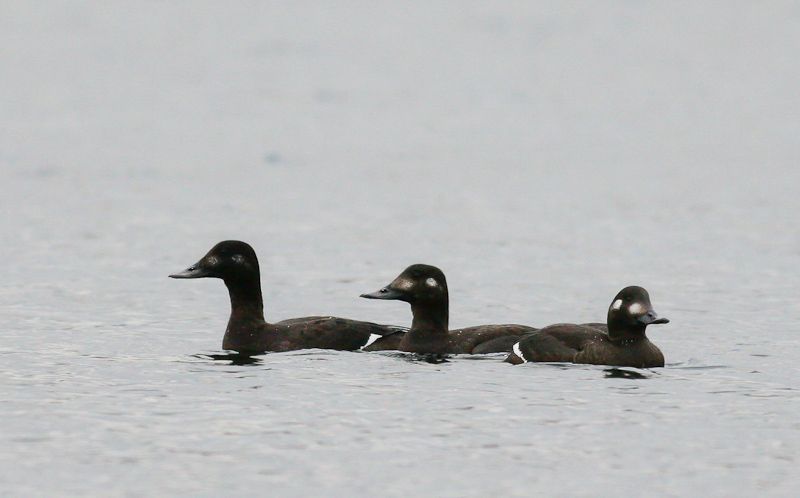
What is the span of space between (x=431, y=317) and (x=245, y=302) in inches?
65.8

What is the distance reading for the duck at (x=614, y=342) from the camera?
12.3 metres

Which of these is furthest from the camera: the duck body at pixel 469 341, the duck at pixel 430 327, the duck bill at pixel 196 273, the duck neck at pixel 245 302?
the duck bill at pixel 196 273

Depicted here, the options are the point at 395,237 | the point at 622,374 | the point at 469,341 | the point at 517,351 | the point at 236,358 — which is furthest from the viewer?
the point at 395,237

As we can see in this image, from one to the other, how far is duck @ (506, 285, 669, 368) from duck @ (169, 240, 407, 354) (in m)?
1.66

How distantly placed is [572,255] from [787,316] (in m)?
5.43

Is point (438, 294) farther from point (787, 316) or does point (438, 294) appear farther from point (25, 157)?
point (25, 157)

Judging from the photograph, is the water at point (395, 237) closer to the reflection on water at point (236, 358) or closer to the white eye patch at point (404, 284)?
the reflection on water at point (236, 358)

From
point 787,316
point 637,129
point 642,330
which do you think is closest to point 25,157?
point 637,129

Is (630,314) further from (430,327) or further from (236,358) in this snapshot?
(236,358)

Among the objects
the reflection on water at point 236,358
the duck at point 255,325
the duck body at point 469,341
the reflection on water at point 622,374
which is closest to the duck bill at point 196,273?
the duck at point 255,325

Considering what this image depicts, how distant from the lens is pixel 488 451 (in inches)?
374

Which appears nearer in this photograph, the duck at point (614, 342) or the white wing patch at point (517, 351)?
the duck at point (614, 342)

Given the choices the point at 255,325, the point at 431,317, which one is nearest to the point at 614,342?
the point at 431,317

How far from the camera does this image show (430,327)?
44.6 feet
